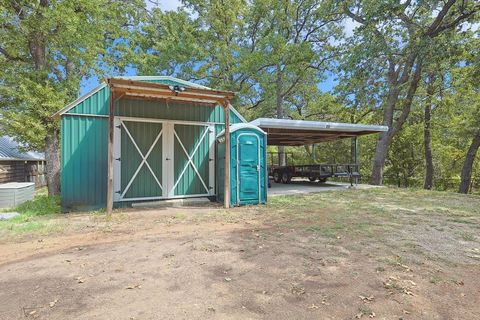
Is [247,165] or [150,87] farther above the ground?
[150,87]

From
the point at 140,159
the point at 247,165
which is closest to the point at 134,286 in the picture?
the point at 247,165

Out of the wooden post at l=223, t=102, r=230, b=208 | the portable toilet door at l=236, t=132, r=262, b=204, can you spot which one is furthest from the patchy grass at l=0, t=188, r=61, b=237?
the portable toilet door at l=236, t=132, r=262, b=204

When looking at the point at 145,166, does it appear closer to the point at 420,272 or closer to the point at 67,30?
the point at 67,30

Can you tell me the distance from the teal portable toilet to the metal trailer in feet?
16.1

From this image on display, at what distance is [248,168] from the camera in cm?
740

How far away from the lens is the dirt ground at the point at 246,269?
2.32m

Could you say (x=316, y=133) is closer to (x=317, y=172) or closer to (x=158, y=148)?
(x=317, y=172)

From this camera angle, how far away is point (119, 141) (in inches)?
285

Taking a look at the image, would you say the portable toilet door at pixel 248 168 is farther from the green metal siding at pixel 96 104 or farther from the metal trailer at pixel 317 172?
the metal trailer at pixel 317 172

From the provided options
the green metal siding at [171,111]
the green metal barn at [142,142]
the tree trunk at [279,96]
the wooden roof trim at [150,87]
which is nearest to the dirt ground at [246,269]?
the green metal barn at [142,142]

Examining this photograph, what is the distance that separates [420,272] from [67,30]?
37.7ft

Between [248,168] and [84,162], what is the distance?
4128 millimetres

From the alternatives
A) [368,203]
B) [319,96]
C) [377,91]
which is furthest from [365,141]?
[368,203]

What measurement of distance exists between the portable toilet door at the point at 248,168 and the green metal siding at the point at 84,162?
11.4 ft
